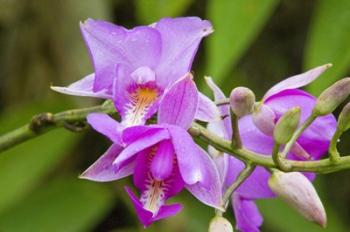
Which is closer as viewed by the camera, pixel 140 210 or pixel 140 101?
pixel 140 210

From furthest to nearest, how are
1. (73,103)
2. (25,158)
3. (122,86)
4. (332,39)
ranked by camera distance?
(73,103) → (25,158) → (332,39) → (122,86)

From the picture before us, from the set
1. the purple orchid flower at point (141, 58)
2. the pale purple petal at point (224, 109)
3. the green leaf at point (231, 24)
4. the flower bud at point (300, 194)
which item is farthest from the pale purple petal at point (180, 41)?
the green leaf at point (231, 24)

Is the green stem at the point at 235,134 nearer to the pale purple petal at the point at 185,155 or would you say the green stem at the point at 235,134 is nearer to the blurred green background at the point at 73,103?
the pale purple petal at the point at 185,155

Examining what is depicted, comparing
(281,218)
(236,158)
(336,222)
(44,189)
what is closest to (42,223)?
(44,189)

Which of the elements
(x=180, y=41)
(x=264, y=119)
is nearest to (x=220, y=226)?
(x=264, y=119)

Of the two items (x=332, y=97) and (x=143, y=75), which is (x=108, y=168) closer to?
(x=143, y=75)

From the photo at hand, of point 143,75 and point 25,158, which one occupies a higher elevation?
point 143,75
